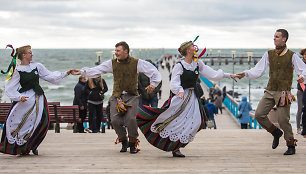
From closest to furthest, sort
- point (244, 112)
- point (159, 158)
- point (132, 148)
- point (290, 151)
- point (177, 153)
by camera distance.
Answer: point (159, 158), point (177, 153), point (290, 151), point (132, 148), point (244, 112)

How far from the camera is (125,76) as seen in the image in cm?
599

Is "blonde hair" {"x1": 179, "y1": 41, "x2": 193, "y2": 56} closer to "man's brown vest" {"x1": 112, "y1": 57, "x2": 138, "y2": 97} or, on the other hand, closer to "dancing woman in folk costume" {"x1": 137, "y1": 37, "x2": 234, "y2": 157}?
"dancing woman in folk costume" {"x1": 137, "y1": 37, "x2": 234, "y2": 157}

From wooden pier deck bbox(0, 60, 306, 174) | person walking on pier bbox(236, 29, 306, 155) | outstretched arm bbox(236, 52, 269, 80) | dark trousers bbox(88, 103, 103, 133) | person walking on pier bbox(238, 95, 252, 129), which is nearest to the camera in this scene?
wooden pier deck bbox(0, 60, 306, 174)

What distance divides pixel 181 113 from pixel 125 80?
914 mm

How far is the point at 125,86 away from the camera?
19.8 ft

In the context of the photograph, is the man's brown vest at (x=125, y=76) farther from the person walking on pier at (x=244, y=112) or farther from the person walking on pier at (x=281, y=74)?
the person walking on pier at (x=244, y=112)

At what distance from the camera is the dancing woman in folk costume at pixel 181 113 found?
5.65 m

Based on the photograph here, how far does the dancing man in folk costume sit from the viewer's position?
5.98 metres

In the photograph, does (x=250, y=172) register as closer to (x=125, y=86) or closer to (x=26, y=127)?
(x=125, y=86)

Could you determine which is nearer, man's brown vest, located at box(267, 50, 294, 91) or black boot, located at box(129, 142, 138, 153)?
man's brown vest, located at box(267, 50, 294, 91)

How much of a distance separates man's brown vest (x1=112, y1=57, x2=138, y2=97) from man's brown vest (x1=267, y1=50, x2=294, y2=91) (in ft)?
5.96

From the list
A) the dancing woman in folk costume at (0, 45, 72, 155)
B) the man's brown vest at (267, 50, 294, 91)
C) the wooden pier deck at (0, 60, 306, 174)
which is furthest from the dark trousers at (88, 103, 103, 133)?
the man's brown vest at (267, 50, 294, 91)

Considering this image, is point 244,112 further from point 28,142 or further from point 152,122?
point 28,142

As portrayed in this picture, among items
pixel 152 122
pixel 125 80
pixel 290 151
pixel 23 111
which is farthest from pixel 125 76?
pixel 290 151
